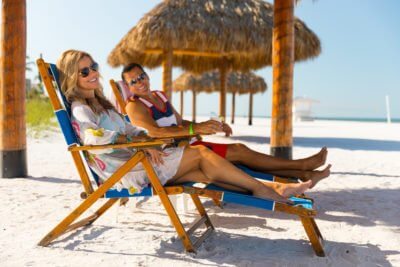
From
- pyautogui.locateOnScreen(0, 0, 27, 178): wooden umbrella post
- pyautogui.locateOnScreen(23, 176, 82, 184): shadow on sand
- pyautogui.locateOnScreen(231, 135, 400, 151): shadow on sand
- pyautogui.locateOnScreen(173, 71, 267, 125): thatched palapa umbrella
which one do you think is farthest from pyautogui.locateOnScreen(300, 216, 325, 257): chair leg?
pyautogui.locateOnScreen(173, 71, 267, 125): thatched palapa umbrella

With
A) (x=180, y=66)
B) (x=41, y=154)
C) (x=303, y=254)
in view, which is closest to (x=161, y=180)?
(x=303, y=254)

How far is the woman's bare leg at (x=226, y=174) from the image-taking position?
96.0 inches

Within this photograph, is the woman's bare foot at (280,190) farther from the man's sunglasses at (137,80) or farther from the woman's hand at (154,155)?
the man's sunglasses at (137,80)

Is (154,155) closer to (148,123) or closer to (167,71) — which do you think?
(148,123)

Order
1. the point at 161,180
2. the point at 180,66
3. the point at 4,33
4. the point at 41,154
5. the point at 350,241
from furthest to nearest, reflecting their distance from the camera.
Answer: the point at 180,66 < the point at 41,154 < the point at 4,33 < the point at 350,241 < the point at 161,180

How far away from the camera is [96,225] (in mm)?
3062

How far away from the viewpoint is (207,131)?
105 inches

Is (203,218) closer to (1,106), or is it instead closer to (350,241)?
(350,241)

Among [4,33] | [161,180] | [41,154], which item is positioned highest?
[4,33]

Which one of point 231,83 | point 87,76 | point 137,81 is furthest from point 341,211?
point 231,83

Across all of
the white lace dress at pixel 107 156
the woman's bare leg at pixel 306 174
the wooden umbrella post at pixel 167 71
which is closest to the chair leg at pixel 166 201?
the white lace dress at pixel 107 156

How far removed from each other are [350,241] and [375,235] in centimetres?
27

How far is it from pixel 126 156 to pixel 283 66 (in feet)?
9.80

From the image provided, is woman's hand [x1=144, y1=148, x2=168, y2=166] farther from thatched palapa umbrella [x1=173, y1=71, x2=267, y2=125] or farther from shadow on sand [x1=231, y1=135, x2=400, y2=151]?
thatched palapa umbrella [x1=173, y1=71, x2=267, y2=125]
